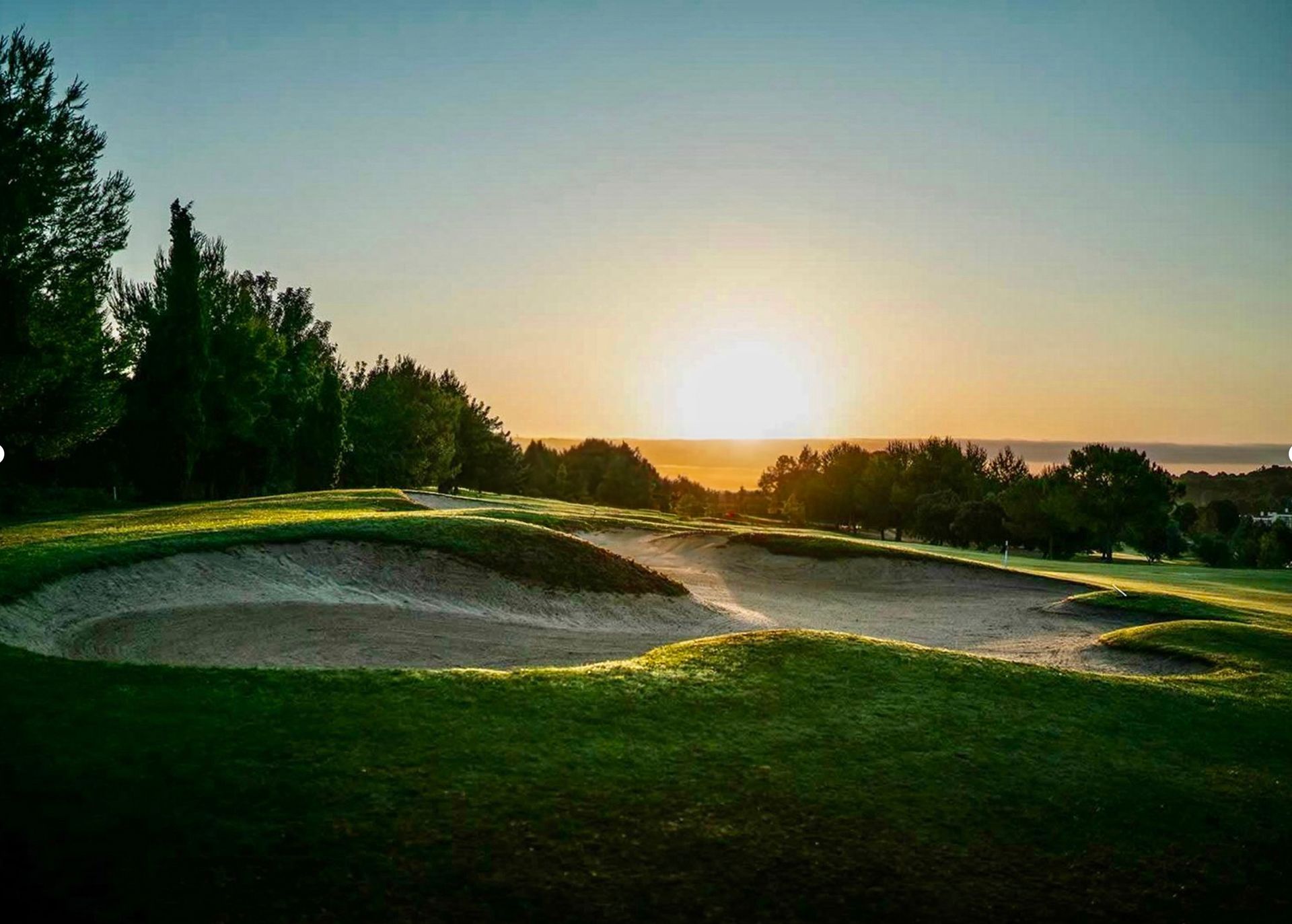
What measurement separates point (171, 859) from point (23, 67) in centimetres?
4662

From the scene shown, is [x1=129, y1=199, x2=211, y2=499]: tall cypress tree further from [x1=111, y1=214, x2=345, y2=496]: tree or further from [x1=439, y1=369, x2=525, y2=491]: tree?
[x1=439, y1=369, x2=525, y2=491]: tree

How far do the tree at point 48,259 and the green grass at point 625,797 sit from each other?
3514 cm

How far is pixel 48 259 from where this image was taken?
40.4 metres

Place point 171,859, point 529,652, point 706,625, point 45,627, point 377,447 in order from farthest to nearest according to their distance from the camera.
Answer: point 377,447
point 706,625
point 529,652
point 45,627
point 171,859

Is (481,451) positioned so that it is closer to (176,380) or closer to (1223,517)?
(176,380)

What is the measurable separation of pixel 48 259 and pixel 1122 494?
72290 mm

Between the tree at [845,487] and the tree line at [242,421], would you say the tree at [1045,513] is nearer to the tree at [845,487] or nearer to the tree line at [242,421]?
the tree line at [242,421]

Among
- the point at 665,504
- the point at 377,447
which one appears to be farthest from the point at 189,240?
the point at 665,504

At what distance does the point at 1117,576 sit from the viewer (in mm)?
37219

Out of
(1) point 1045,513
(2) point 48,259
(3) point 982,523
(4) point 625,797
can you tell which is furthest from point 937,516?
(4) point 625,797

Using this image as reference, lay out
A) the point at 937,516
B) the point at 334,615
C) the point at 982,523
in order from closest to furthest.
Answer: the point at 334,615 < the point at 982,523 < the point at 937,516

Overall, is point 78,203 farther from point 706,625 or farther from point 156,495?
point 706,625

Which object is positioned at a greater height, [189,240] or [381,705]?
[189,240]

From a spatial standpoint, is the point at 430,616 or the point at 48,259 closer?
the point at 430,616
